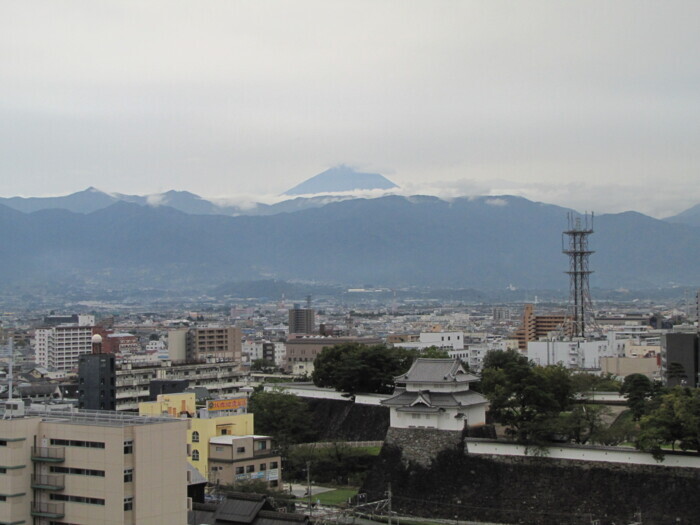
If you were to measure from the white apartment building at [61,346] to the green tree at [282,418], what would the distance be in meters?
48.0

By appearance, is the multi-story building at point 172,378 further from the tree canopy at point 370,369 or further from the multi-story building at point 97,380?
the tree canopy at point 370,369

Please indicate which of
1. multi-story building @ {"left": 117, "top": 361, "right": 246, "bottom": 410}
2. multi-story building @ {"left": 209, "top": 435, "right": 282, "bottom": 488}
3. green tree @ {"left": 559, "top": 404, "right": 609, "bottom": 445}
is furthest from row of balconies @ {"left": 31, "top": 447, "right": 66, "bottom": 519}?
multi-story building @ {"left": 117, "top": 361, "right": 246, "bottom": 410}

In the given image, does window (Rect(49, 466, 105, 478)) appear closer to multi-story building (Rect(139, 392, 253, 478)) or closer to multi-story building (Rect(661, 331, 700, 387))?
multi-story building (Rect(139, 392, 253, 478))

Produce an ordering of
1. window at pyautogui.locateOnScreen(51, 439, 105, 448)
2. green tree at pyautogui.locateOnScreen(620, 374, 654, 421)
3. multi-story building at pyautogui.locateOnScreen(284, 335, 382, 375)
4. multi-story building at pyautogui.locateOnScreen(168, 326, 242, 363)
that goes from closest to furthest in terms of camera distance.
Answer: window at pyautogui.locateOnScreen(51, 439, 105, 448) → green tree at pyautogui.locateOnScreen(620, 374, 654, 421) → multi-story building at pyautogui.locateOnScreen(284, 335, 382, 375) → multi-story building at pyautogui.locateOnScreen(168, 326, 242, 363)

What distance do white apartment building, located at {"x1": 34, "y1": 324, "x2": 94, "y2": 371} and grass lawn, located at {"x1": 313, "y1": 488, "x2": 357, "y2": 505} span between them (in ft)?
176

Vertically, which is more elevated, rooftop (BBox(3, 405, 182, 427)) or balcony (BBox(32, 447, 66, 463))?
rooftop (BBox(3, 405, 182, 427))

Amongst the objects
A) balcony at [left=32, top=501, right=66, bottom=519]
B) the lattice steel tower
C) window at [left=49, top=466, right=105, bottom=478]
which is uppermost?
the lattice steel tower

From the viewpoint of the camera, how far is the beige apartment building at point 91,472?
54.3 ft

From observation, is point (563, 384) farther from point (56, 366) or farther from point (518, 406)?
point (56, 366)

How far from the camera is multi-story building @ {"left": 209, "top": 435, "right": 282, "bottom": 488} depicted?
29344mm

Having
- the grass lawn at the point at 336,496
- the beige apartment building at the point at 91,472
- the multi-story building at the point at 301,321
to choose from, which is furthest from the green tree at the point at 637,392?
the multi-story building at the point at 301,321

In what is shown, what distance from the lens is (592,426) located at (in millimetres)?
28844

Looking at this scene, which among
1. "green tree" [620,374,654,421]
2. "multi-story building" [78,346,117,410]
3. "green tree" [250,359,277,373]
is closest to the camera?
"green tree" [620,374,654,421]

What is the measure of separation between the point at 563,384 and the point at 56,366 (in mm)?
58588
